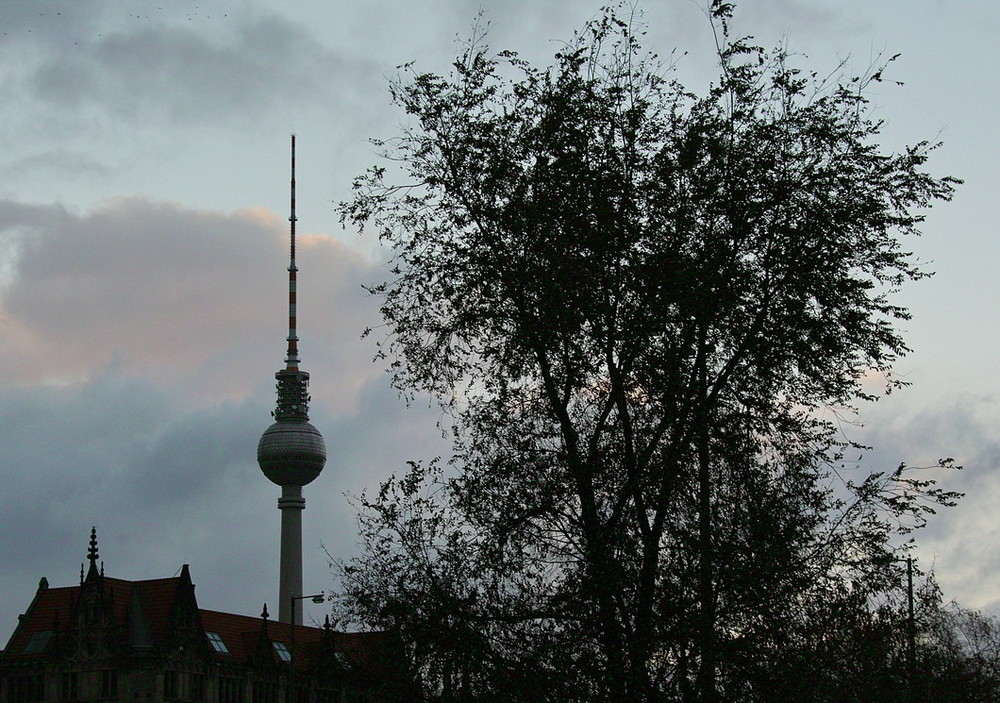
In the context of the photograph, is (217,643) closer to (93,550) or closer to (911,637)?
(93,550)

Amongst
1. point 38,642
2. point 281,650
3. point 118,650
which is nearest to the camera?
Result: point 118,650

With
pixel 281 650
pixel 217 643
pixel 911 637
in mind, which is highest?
pixel 281 650

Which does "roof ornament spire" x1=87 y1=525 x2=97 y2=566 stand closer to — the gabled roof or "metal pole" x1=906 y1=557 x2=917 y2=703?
the gabled roof

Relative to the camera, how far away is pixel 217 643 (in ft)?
337

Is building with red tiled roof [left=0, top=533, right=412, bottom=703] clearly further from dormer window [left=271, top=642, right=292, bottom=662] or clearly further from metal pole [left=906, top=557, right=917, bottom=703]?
metal pole [left=906, top=557, right=917, bottom=703]

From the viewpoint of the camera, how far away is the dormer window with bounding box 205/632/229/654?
335 feet

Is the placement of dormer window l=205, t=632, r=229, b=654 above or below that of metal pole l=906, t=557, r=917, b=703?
above

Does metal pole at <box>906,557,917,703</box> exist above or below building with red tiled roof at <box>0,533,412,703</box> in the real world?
below

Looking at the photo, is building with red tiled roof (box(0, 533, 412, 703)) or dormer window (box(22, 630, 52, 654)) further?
dormer window (box(22, 630, 52, 654))

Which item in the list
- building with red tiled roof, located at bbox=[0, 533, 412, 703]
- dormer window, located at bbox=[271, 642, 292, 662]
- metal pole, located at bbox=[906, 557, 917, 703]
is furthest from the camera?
dormer window, located at bbox=[271, 642, 292, 662]

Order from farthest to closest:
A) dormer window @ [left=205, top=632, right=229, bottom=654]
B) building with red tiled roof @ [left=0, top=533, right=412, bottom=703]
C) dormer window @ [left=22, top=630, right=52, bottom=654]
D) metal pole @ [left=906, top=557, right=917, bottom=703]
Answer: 1. dormer window @ [left=205, top=632, right=229, bottom=654]
2. dormer window @ [left=22, top=630, right=52, bottom=654]
3. building with red tiled roof @ [left=0, top=533, right=412, bottom=703]
4. metal pole @ [left=906, top=557, right=917, bottom=703]

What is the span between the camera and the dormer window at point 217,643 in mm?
102125

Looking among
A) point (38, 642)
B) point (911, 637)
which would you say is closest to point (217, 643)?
point (38, 642)

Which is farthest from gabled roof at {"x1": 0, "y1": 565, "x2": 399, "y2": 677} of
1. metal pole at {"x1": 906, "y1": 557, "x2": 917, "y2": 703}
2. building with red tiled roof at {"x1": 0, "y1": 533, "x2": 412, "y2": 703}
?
metal pole at {"x1": 906, "y1": 557, "x2": 917, "y2": 703}
